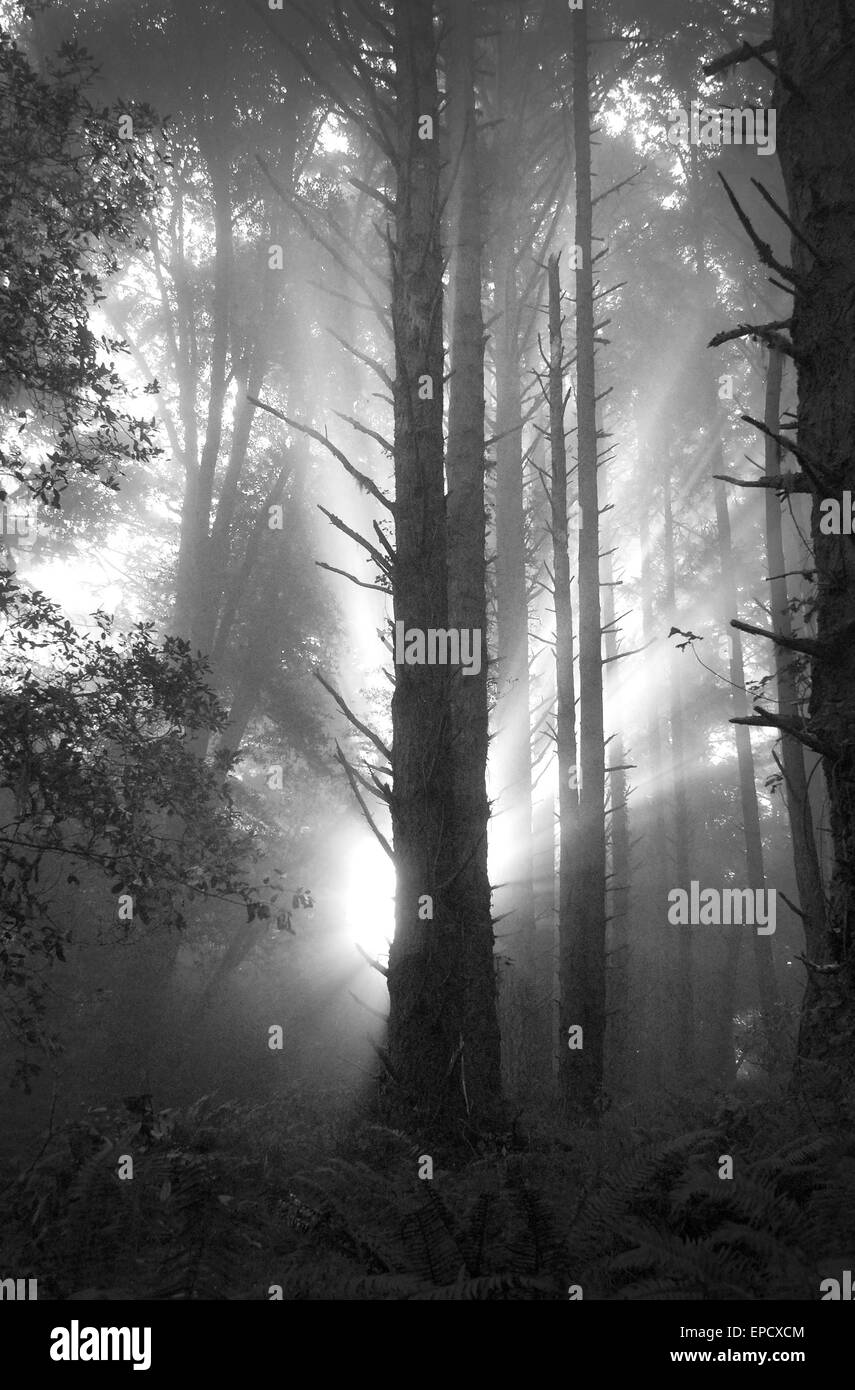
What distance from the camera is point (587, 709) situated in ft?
36.0

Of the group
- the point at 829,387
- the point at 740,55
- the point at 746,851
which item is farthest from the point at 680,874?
the point at 740,55

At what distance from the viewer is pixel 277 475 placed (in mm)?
21469

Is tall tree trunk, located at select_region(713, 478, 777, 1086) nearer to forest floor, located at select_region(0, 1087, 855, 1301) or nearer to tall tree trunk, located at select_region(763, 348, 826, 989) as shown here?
tall tree trunk, located at select_region(763, 348, 826, 989)

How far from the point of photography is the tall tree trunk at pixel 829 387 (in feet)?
13.0

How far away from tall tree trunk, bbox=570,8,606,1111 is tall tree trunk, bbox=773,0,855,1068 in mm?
5850

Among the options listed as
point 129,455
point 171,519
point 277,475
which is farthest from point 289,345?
point 129,455

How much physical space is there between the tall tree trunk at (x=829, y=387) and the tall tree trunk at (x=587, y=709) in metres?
5.85

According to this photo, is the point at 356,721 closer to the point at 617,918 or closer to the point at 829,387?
the point at 829,387

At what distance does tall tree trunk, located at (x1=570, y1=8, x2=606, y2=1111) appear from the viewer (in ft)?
32.7

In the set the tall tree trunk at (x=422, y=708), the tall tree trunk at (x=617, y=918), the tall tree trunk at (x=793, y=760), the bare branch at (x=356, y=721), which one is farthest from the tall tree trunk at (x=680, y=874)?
the bare branch at (x=356, y=721)

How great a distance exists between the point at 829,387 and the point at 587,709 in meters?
7.07

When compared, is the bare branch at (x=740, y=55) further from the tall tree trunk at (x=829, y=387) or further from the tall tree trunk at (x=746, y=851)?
the tall tree trunk at (x=746, y=851)

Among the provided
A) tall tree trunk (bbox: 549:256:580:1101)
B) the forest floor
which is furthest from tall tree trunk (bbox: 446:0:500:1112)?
tall tree trunk (bbox: 549:256:580:1101)

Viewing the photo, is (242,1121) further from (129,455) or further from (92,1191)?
(129,455)
